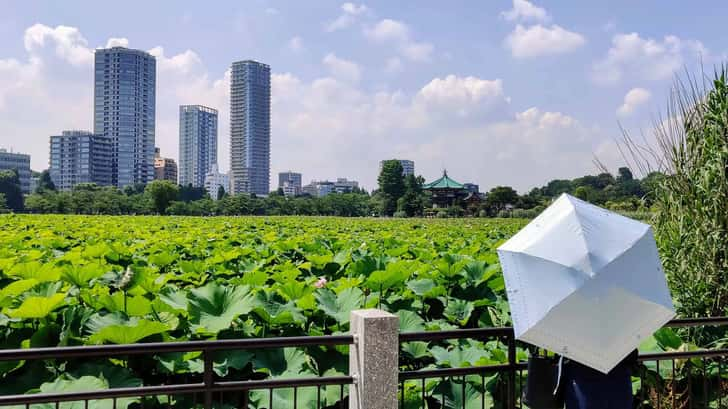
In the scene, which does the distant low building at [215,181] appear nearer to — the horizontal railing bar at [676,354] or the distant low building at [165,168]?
the distant low building at [165,168]

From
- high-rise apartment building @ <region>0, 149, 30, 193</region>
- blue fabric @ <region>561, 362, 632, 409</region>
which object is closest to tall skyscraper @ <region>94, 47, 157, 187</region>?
high-rise apartment building @ <region>0, 149, 30, 193</region>

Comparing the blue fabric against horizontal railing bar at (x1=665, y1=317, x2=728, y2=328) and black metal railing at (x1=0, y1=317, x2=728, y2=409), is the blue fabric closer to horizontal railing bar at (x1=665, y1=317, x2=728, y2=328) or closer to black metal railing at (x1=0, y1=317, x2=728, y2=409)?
black metal railing at (x1=0, y1=317, x2=728, y2=409)

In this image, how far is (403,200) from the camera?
283 ft

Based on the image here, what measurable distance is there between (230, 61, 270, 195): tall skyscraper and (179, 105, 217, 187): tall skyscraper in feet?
36.5

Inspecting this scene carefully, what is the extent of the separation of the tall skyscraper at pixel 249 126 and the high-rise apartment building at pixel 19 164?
188 ft

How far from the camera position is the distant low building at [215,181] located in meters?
173

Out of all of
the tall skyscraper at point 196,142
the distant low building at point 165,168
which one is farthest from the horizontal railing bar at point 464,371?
the tall skyscraper at point 196,142

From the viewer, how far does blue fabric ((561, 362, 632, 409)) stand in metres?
2.36

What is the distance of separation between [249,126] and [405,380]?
585 ft

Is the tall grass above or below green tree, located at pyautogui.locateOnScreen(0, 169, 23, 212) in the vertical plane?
below

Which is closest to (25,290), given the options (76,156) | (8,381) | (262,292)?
(8,381)

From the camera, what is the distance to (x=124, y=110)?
137125 millimetres

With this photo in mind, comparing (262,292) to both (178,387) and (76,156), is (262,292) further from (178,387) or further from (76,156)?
(76,156)

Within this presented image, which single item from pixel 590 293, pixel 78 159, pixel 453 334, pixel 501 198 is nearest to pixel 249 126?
pixel 78 159
